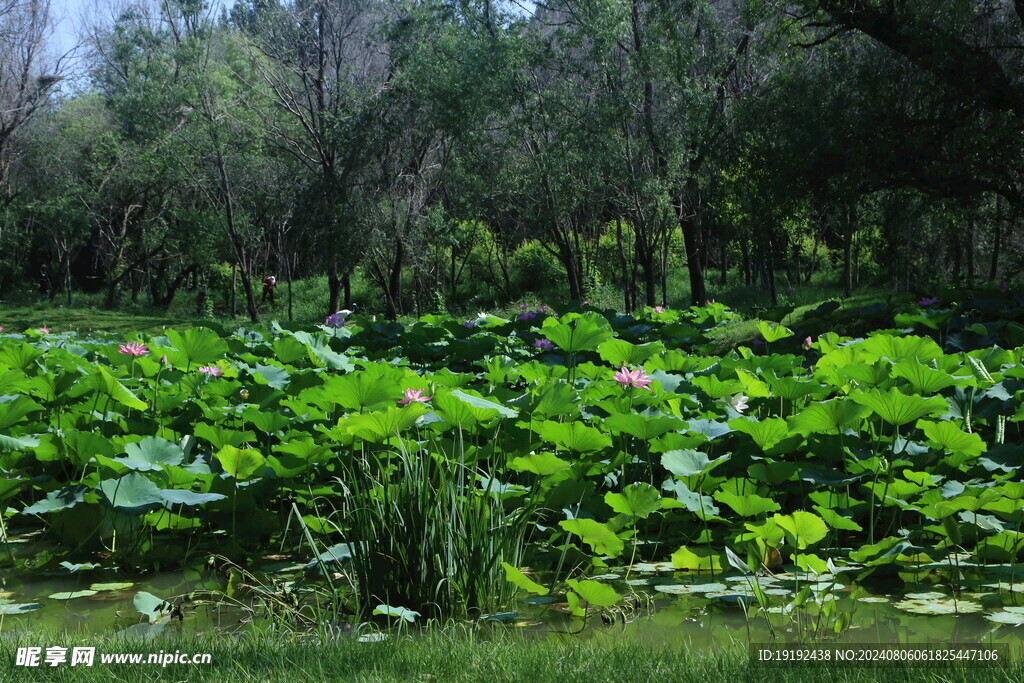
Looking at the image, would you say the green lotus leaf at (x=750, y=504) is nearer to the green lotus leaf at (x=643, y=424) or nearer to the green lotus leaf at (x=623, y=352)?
the green lotus leaf at (x=643, y=424)

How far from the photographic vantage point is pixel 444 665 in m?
2.24

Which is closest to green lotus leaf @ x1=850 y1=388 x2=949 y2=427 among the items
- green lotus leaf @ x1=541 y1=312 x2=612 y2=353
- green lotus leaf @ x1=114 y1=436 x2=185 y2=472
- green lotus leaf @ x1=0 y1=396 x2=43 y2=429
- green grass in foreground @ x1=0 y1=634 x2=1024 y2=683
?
green grass in foreground @ x1=0 y1=634 x2=1024 y2=683

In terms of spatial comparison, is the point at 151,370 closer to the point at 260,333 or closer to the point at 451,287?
the point at 260,333

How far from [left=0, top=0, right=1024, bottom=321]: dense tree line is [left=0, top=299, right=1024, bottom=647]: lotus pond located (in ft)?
31.8

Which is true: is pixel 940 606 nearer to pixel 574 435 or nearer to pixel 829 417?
pixel 829 417

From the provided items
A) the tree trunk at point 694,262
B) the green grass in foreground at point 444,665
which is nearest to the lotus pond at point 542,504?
the green grass in foreground at point 444,665

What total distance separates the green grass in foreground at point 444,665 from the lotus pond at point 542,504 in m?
0.28

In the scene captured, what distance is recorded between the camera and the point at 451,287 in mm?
29172

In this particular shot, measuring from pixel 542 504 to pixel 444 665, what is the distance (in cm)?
134

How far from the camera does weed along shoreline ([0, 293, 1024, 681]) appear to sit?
2.40 meters

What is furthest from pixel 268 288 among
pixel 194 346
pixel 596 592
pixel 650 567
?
pixel 596 592

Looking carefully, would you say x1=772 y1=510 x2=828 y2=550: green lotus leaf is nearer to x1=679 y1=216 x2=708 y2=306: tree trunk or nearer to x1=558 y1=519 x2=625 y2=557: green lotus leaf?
x1=558 y1=519 x2=625 y2=557: green lotus leaf

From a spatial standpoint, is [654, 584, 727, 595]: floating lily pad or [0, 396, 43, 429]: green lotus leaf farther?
[0, 396, 43, 429]: green lotus leaf

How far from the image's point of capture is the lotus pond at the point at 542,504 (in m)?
2.81
